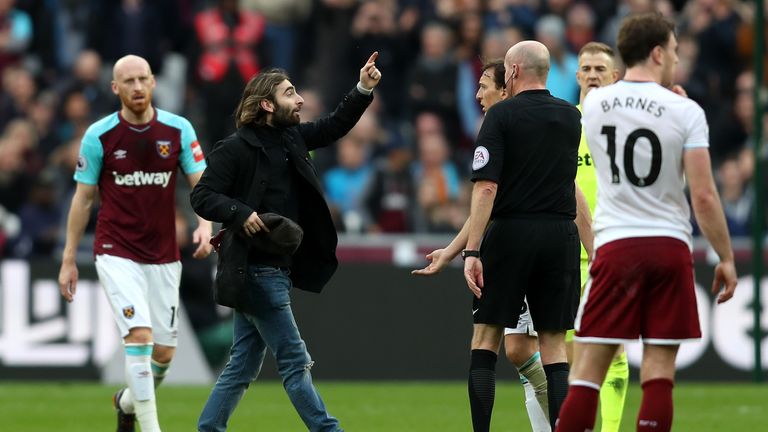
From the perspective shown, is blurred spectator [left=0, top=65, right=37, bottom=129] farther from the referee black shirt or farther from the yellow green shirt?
the referee black shirt

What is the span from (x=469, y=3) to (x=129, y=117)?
383 inches

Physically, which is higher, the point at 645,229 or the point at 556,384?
the point at 645,229

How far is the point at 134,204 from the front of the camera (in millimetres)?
10602

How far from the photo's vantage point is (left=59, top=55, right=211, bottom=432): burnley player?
10.5 metres

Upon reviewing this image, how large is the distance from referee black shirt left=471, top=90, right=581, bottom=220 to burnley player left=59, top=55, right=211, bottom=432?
2.36m

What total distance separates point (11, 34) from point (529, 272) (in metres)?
13.3

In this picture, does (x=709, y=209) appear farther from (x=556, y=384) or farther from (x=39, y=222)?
(x=39, y=222)

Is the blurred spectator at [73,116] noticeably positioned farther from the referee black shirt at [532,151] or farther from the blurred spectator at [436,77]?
the referee black shirt at [532,151]

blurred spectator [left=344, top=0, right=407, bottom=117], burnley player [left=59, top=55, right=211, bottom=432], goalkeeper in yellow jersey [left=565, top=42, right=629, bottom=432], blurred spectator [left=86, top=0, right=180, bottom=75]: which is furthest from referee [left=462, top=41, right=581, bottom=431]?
blurred spectator [left=86, top=0, right=180, bottom=75]

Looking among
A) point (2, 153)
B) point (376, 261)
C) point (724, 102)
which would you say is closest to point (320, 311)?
point (376, 261)

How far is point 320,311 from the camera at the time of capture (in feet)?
52.6

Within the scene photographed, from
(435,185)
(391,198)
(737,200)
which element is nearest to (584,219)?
(737,200)

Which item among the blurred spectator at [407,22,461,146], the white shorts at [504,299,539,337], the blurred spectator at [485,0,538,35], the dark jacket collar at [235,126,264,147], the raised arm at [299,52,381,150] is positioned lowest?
the white shorts at [504,299,539,337]

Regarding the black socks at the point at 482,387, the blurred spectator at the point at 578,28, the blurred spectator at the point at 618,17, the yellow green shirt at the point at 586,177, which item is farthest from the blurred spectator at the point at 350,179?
the black socks at the point at 482,387
